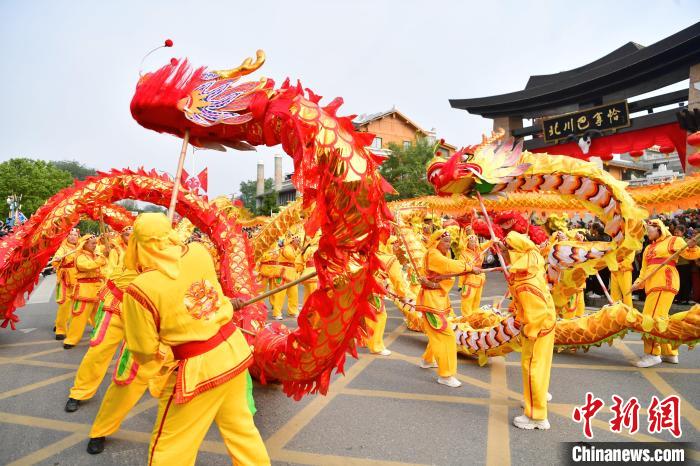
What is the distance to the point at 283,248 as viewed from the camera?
8227mm

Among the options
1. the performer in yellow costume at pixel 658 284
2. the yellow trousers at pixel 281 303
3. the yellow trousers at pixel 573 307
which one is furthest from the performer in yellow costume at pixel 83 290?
the performer in yellow costume at pixel 658 284

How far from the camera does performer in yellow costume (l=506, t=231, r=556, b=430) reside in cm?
332

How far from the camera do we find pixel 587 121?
15102 mm

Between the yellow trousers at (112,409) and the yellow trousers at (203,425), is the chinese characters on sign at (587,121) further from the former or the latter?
the yellow trousers at (112,409)

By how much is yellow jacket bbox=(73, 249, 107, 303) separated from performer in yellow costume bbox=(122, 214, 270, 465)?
431 cm

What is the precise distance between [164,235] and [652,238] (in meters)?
6.26

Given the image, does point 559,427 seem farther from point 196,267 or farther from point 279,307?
point 279,307

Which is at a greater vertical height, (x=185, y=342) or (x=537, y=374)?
(x=185, y=342)

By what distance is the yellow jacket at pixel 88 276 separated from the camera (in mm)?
5594

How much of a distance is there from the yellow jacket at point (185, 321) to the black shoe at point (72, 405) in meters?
2.30

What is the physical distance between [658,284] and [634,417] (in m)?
2.48

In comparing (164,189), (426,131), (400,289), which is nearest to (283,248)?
(400,289)

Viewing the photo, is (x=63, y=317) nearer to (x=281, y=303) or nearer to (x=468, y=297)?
(x=281, y=303)

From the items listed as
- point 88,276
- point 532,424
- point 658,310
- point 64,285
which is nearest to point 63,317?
point 64,285
